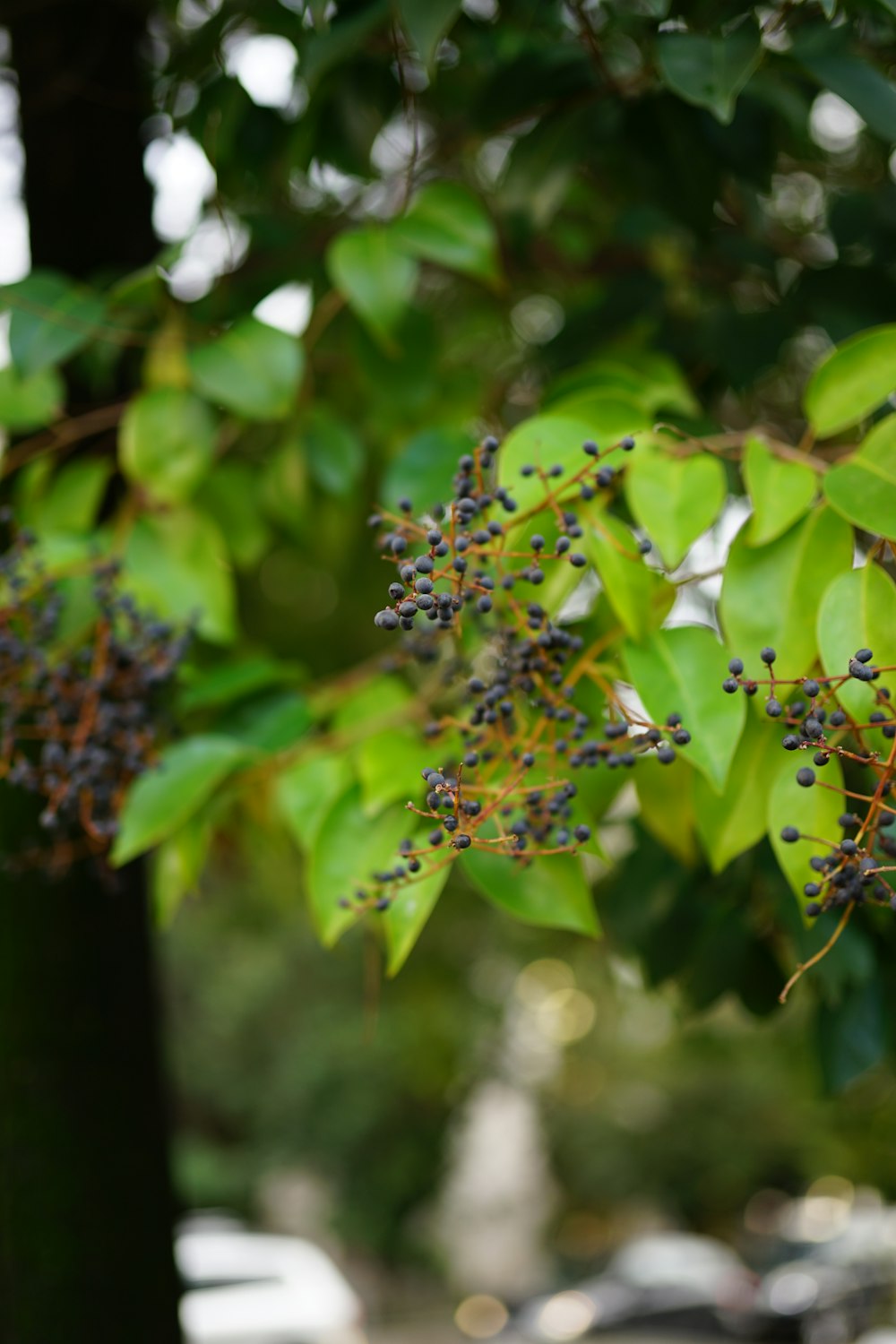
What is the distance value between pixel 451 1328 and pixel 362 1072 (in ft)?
7.43

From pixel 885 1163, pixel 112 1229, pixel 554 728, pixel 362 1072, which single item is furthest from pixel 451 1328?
pixel 554 728

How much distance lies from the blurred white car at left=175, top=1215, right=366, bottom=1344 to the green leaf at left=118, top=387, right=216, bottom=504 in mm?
4164

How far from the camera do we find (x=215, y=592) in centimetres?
115

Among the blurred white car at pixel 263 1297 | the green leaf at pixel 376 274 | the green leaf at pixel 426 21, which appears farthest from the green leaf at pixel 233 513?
the blurred white car at pixel 263 1297

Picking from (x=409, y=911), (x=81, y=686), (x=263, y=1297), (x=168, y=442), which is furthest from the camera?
(x=263, y=1297)

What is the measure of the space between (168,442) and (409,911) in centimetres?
56

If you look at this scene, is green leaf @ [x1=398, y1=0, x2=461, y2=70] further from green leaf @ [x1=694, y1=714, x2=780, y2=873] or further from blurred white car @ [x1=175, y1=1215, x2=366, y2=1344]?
blurred white car @ [x1=175, y1=1215, x2=366, y2=1344]

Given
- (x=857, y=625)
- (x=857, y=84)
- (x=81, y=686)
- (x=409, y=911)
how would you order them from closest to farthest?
(x=857, y=625) < (x=409, y=911) < (x=857, y=84) < (x=81, y=686)

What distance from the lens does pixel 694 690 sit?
743 mm

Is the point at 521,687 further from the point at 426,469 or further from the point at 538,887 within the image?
the point at 426,469

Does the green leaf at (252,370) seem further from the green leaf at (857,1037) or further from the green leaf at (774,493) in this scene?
the green leaf at (857,1037)

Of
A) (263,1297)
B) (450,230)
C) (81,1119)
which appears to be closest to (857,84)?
(450,230)

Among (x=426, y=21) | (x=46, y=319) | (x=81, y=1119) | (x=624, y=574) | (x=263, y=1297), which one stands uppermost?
(x=426, y=21)

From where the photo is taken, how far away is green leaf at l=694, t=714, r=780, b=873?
30.8 inches
